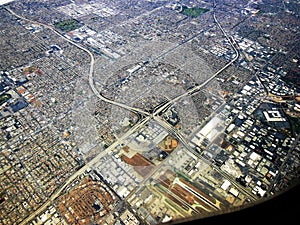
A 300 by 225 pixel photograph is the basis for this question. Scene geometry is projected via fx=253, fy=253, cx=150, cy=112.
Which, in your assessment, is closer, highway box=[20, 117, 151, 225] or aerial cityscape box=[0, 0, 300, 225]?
highway box=[20, 117, 151, 225]

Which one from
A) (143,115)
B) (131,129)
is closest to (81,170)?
(131,129)

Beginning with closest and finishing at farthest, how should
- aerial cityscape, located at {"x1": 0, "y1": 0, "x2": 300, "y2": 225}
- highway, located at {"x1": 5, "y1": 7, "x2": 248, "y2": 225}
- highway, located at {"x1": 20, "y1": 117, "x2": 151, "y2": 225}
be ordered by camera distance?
highway, located at {"x1": 20, "y1": 117, "x2": 151, "y2": 225} → highway, located at {"x1": 5, "y1": 7, "x2": 248, "y2": 225} → aerial cityscape, located at {"x1": 0, "y1": 0, "x2": 300, "y2": 225}

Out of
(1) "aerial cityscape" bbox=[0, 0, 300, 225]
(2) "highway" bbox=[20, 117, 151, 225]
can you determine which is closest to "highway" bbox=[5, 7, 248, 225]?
(2) "highway" bbox=[20, 117, 151, 225]

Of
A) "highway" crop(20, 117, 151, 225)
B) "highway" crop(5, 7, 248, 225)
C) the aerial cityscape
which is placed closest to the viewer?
"highway" crop(20, 117, 151, 225)

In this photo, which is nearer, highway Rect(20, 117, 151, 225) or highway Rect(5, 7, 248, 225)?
highway Rect(20, 117, 151, 225)

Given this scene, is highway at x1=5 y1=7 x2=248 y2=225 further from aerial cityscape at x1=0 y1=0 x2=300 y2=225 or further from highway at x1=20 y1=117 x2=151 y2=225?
aerial cityscape at x1=0 y1=0 x2=300 y2=225

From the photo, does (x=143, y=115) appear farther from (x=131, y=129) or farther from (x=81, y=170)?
(x=81, y=170)

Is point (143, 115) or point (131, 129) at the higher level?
point (143, 115)

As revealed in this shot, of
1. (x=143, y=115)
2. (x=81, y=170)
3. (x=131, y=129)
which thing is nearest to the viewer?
(x=81, y=170)

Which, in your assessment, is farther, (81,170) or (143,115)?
(143,115)
